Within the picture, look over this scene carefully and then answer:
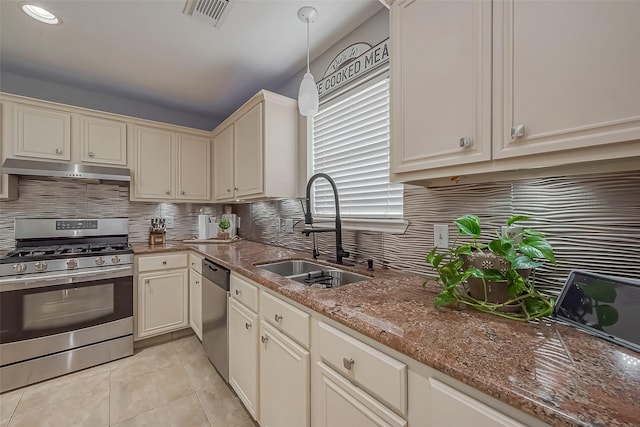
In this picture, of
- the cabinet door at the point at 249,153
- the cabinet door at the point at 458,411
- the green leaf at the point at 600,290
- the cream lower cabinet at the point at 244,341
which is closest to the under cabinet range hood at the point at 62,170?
the cabinet door at the point at 249,153

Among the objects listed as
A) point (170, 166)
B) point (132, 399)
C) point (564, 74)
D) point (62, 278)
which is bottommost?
point (132, 399)

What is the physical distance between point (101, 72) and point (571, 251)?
135 inches

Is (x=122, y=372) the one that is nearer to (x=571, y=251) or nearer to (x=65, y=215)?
(x=65, y=215)

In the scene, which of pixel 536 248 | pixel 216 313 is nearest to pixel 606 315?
pixel 536 248

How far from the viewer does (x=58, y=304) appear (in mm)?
2041

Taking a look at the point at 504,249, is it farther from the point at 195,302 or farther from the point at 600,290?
the point at 195,302

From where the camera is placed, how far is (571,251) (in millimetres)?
938

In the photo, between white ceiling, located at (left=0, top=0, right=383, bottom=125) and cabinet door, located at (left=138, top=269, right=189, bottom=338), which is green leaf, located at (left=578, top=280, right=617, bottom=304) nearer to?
white ceiling, located at (left=0, top=0, right=383, bottom=125)

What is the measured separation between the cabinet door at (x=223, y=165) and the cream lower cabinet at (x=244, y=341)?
1320 mm

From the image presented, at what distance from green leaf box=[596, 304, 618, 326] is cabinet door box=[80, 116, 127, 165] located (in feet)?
11.1

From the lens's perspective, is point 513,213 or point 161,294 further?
point 161,294

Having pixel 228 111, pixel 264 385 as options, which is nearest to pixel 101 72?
pixel 228 111

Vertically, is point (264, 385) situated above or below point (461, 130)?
below

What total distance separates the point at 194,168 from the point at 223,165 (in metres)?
0.43
